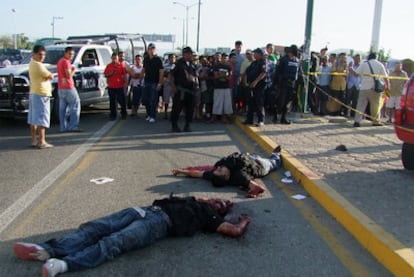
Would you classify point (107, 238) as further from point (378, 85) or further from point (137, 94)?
point (137, 94)

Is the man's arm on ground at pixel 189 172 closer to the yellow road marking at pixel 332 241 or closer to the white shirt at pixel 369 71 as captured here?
the yellow road marking at pixel 332 241

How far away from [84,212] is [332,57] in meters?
10.9

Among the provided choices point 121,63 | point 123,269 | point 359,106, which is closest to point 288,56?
point 359,106

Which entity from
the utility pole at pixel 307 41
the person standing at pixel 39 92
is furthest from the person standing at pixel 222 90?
the person standing at pixel 39 92

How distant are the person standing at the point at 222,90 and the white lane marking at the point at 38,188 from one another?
3589 millimetres

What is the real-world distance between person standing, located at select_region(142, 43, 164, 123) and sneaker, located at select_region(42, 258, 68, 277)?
8291 mm

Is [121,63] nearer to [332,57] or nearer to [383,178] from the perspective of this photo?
[332,57]

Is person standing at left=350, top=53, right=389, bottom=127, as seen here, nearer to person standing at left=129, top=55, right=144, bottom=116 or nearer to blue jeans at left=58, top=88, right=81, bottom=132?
person standing at left=129, top=55, right=144, bottom=116

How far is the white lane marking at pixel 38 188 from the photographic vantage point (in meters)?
4.63

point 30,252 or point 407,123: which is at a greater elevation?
point 407,123

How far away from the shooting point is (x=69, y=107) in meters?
10.0

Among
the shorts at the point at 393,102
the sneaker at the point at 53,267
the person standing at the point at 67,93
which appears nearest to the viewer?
the sneaker at the point at 53,267

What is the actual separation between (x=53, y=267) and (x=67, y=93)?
677 centimetres

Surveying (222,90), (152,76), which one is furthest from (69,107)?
(222,90)
